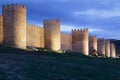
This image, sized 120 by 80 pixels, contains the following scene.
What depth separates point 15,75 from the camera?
1789 cm

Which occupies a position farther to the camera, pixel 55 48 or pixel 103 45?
pixel 103 45

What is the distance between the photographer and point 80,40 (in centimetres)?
5512

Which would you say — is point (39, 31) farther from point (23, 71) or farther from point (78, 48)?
point (23, 71)

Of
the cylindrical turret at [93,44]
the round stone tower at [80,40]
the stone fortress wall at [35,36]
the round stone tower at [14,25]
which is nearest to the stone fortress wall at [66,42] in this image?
the round stone tower at [80,40]

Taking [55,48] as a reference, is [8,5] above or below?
above

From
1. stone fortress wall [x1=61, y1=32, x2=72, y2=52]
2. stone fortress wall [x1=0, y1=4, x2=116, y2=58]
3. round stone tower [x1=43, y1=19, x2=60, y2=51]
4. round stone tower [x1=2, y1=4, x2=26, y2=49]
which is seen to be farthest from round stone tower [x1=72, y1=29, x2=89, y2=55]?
round stone tower [x1=2, y1=4, x2=26, y2=49]

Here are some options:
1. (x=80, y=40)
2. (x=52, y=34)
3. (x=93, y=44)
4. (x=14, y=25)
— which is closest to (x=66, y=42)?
(x=80, y=40)

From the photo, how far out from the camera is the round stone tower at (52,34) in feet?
151

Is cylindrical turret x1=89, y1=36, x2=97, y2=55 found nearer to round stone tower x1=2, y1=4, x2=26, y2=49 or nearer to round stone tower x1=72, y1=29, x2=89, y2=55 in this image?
round stone tower x1=72, y1=29, x2=89, y2=55

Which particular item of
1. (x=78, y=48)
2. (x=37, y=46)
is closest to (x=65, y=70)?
(x=37, y=46)

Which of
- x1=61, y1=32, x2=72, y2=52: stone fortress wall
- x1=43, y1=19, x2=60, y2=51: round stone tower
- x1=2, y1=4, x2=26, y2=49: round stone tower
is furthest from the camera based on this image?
x1=61, y1=32, x2=72, y2=52: stone fortress wall

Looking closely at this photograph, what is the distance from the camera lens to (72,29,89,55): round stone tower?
5481cm

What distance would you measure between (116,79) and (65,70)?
7.61ft

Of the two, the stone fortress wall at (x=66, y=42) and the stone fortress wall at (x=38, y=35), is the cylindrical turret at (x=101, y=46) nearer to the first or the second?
the stone fortress wall at (x=38, y=35)
